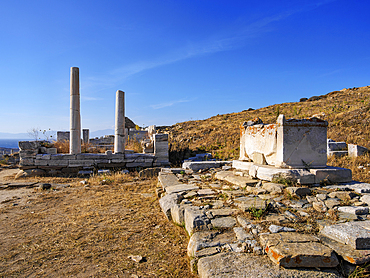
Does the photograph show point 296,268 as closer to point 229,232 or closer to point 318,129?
point 229,232

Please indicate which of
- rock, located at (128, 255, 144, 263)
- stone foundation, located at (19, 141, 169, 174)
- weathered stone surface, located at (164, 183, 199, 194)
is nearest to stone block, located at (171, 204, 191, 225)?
weathered stone surface, located at (164, 183, 199, 194)

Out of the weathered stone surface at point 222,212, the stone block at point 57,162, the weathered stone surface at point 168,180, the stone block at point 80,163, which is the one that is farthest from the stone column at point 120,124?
the weathered stone surface at point 222,212

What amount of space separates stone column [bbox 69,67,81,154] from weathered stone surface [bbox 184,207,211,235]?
836cm

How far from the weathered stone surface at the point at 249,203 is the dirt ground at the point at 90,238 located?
104 centimetres

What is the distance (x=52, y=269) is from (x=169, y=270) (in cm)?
150

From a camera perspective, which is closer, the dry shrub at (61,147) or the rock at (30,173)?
the rock at (30,173)

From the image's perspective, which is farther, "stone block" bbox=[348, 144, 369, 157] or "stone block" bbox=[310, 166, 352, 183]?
"stone block" bbox=[348, 144, 369, 157]

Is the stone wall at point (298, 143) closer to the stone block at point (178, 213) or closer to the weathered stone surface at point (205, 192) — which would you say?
the weathered stone surface at point (205, 192)

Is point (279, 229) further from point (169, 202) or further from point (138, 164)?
point (138, 164)

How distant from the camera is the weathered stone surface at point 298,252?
2357 millimetres

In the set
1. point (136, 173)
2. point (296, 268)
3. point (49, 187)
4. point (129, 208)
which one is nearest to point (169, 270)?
point (296, 268)

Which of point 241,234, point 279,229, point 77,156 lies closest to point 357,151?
point 279,229

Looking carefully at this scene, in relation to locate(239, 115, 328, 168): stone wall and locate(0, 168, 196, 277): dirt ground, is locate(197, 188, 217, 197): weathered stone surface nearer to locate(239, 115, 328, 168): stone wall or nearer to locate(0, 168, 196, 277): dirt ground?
locate(0, 168, 196, 277): dirt ground

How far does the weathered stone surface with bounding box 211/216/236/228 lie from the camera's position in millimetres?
3338
